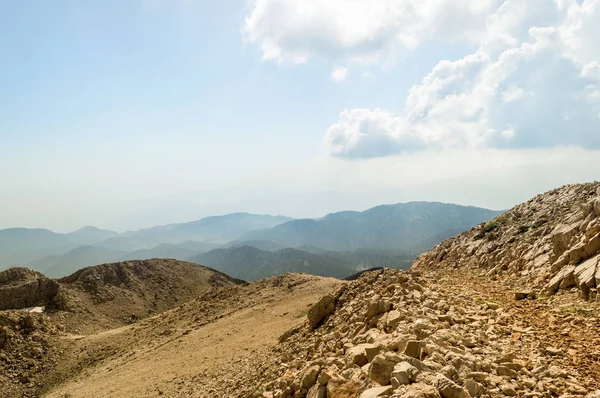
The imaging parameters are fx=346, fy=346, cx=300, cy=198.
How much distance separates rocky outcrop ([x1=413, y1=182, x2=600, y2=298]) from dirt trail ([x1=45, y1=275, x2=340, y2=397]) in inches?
524

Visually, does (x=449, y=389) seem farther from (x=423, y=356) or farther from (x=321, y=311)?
(x=321, y=311)

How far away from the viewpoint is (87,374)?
29547mm

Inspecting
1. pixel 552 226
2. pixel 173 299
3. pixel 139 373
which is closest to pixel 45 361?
pixel 139 373

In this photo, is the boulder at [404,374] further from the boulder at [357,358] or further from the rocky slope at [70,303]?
the rocky slope at [70,303]

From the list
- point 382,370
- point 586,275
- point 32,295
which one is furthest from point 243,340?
point 32,295

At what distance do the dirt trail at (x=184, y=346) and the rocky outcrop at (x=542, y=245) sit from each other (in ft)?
43.7

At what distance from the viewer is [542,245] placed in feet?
62.3

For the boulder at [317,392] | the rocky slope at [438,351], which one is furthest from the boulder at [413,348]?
the boulder at [317,392]

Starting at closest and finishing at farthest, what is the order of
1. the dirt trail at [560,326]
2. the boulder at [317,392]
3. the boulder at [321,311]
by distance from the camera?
the dirt trail at [560,326] → the boulder at [317,392] → the boulder at [321,311]

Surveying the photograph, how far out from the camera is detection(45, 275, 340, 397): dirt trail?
67.6 feet

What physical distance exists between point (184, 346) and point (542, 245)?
85.6 ft

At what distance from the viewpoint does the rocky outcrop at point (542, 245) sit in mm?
14164

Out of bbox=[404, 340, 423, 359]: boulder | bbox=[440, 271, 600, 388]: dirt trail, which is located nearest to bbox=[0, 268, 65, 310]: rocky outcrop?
bbox=[404, 340, 423, 359]: boulder

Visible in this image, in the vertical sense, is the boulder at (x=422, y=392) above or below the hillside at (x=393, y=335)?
above
